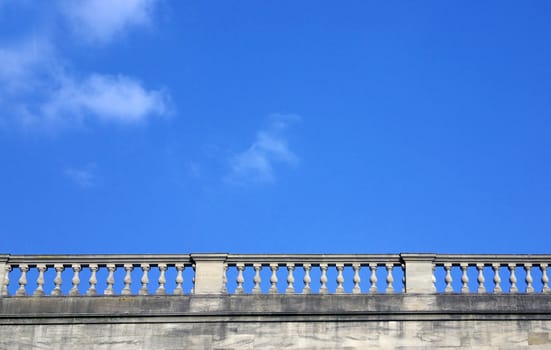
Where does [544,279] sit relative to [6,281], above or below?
above

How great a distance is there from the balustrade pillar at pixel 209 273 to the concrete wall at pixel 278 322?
389 millimetres

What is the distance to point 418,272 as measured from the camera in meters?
23.0

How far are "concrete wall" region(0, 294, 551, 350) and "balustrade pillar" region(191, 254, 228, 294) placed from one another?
15.3 inches

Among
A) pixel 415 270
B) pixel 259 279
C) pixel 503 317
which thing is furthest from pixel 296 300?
pixel 503 317

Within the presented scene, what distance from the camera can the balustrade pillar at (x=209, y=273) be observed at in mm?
22828

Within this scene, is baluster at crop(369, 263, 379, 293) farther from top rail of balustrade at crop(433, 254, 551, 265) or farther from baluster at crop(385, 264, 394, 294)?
top rail of balustrade at crop(433, 254, 551, 265)

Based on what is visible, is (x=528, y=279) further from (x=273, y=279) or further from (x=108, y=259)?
(x=108, y=259)

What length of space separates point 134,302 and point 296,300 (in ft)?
9.92

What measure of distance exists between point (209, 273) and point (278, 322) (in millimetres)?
1795

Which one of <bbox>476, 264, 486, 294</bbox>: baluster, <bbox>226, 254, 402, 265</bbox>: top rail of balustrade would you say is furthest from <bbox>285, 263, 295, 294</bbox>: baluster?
<bbox>476, 264, 486, 294</bbox>: baluster

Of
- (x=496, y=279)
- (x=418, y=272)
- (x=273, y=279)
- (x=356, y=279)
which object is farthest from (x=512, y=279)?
(x=273, y=279)

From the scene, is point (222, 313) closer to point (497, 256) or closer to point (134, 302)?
point (134, 302)

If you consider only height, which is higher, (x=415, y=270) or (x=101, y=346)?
(x=415, y=270)

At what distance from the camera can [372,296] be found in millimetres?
22484
